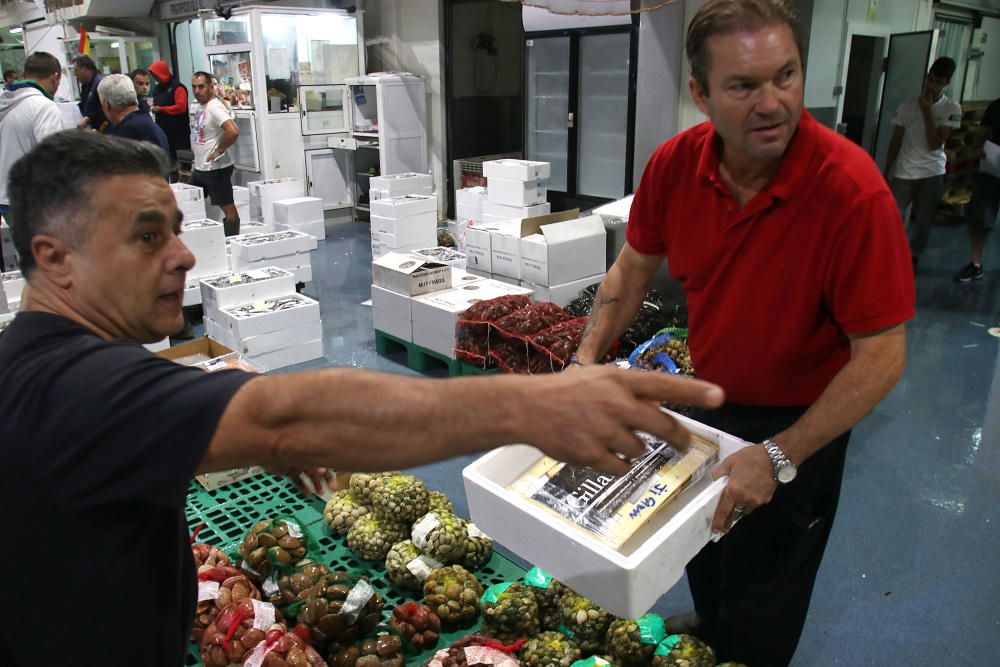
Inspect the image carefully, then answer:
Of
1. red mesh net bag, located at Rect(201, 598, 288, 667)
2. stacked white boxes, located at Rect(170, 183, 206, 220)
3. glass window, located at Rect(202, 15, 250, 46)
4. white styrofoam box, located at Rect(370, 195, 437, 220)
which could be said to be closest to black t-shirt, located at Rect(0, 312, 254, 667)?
red mesh net bag, located at Rect(201, 598, 288, 667)

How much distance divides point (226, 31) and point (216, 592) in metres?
8.71

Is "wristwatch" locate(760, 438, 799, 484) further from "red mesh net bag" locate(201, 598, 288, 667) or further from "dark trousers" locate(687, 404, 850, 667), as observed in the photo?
"red mesh net bag" locate(201, 598, 288, 667)

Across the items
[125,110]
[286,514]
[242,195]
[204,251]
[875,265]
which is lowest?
[286,514]

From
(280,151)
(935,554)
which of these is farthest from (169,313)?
(280,151)

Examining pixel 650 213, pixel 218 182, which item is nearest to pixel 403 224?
pixel 218 182

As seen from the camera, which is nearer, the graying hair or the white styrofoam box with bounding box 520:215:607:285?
the white styrofoam box with bounding box 520:215:607:285

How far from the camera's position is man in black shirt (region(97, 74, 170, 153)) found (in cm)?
565

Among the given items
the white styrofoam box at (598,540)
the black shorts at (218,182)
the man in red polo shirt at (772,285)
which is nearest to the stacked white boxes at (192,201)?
the black shorts at (218,182)

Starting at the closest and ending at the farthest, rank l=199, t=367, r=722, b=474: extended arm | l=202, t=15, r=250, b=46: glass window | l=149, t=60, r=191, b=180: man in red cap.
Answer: l=199, t=367, r=722, b=474: extended arm
l=149, t=60, r=191, b=180: man in red cap
l=202, t=15, r=250, b=46: glass window

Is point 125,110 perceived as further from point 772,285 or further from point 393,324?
point 772,285

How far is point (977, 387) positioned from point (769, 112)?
3866mm

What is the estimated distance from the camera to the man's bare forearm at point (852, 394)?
60.7 inches

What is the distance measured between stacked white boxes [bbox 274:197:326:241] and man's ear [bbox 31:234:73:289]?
6.68m

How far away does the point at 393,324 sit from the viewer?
15.7ft
